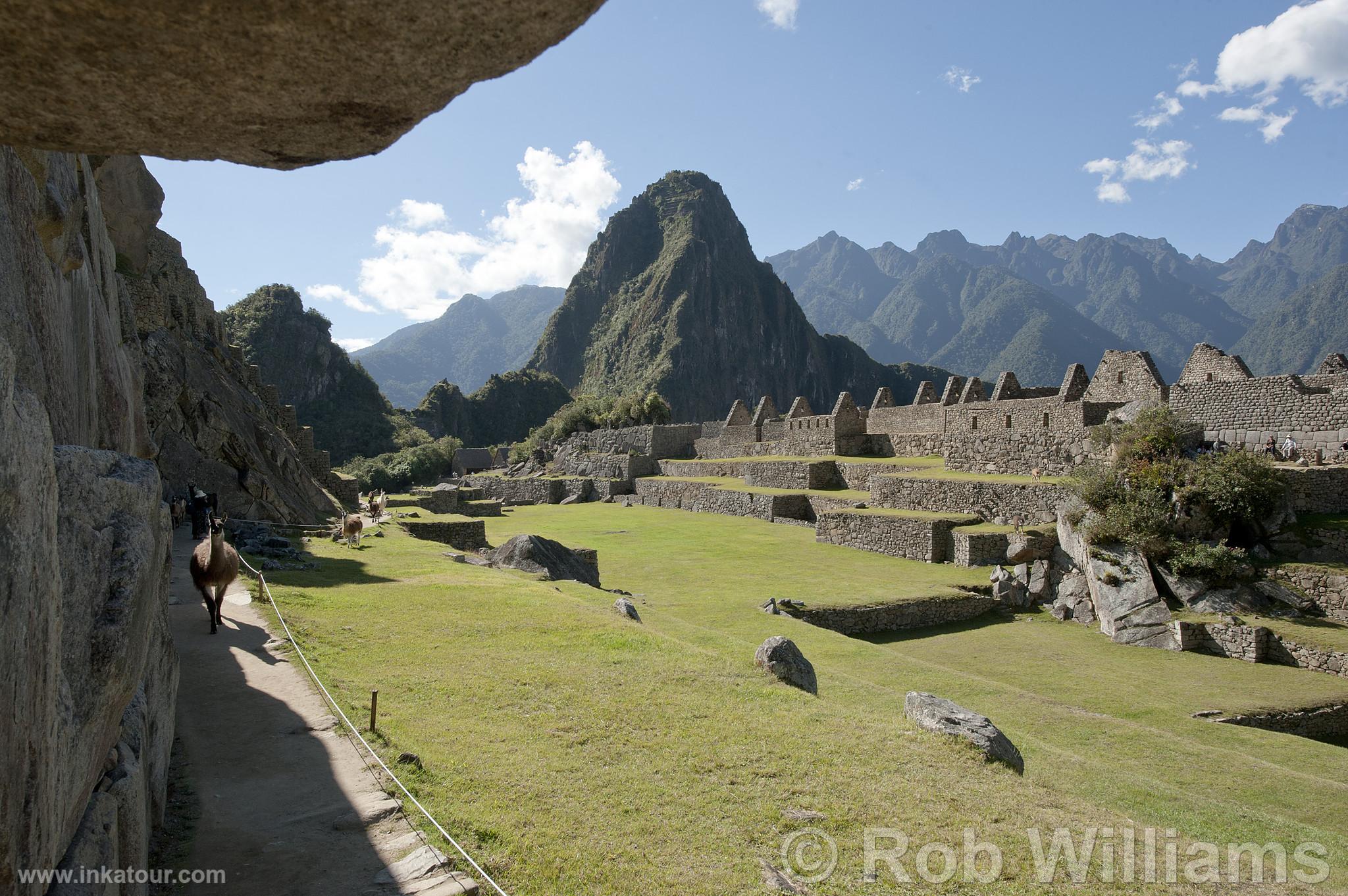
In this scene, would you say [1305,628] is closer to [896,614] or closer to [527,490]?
[896,614]

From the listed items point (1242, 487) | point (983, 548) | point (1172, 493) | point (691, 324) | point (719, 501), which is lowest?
point (719, 501)

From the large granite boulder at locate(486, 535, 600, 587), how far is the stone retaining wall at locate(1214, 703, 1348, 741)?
33.8ft

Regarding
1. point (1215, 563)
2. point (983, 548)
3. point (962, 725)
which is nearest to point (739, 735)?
point (962, 725)

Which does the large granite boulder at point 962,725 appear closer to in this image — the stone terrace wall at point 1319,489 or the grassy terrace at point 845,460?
the stone terrace wall at point 1319,489

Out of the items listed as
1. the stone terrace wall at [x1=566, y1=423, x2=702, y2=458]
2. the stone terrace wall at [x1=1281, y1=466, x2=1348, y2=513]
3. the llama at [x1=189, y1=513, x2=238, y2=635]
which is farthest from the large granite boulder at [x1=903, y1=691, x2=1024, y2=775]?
the stone terrace wall at [x1=566, y1=423, x2=702, y2=458]

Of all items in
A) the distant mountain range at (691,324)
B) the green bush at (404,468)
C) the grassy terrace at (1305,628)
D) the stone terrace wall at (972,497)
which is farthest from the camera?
the distant mountain range at (691,324)

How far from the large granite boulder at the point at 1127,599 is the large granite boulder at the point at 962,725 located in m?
7.16

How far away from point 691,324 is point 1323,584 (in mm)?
143281

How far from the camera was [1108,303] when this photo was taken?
452 feet

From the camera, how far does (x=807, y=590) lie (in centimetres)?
1408

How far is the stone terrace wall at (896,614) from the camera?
12.6 meters

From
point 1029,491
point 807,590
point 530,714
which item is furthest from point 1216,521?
point 530,714

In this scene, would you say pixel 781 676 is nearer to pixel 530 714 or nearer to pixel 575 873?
pixel 530 714

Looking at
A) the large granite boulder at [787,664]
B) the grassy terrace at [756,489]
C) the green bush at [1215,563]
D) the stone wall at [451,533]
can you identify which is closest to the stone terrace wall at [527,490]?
the grassy terrace at [756,489]
